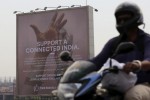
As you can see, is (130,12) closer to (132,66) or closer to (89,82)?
(132,66)

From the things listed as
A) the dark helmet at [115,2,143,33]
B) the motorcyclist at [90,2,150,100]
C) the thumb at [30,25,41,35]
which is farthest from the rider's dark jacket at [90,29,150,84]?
the thumb at [30,25,41,35]

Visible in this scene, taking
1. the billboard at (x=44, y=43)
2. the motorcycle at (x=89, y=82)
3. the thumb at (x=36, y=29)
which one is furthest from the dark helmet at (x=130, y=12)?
the thumb at (x=36, y=29)

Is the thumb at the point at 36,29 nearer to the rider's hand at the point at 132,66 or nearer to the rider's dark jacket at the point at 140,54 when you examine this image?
the rider's dark jacket at the point at 140,54

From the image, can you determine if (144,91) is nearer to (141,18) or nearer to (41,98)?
(141,18)

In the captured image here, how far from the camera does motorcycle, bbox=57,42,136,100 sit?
345 centimetres

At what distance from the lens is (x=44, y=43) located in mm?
37688

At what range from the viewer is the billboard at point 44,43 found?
36.2m

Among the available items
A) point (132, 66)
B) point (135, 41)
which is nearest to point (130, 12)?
point (135, 41)

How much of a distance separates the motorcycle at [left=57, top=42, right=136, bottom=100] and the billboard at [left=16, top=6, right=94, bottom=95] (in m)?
31.8

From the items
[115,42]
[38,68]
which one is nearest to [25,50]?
[38,68]

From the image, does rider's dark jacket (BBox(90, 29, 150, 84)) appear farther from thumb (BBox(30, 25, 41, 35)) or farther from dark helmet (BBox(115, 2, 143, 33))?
thumb (BBox(30, 25, 41, 35))

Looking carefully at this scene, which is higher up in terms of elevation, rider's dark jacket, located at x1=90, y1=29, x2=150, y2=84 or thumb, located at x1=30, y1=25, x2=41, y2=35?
thumb, located at x1=30, y1=25, x2=41, y2=35

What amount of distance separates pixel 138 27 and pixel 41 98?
33.7m

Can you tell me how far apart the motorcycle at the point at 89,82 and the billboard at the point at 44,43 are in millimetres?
31783
